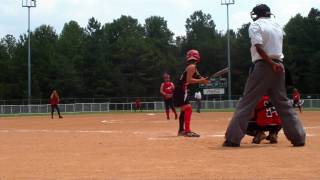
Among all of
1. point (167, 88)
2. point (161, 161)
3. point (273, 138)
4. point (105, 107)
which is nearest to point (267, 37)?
point (273, 138)

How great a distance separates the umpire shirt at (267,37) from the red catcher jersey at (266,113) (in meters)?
1.09

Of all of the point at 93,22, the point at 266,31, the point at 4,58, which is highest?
the point at 93,22

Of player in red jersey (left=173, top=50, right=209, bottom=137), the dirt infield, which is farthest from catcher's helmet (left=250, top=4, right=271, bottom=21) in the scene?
player in red jersey (left=173, top=50, right=209, bottom=137)

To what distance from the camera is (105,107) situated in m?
68.2

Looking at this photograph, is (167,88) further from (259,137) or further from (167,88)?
(259,137)

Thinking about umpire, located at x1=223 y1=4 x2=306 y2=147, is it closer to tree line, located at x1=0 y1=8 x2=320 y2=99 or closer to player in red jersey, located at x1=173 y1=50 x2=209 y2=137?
player in red jersey, located at x1=173 y1=50 x2=209 y2=137

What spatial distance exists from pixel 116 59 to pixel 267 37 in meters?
99.0

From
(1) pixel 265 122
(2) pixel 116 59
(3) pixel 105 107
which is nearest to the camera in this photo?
(1) pixel 265 122

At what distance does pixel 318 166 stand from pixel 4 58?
96.8 m

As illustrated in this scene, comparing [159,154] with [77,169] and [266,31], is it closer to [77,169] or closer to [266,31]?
[77,169]

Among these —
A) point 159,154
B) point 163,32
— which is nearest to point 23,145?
point 159,154

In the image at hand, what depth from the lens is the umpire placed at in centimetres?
949

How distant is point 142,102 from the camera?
70.2m

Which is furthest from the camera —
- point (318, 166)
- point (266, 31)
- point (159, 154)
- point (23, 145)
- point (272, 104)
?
point (23, 145)
